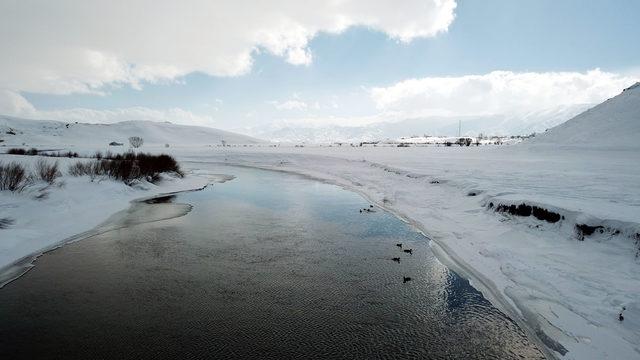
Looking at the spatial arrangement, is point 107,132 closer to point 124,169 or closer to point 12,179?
point 124,169

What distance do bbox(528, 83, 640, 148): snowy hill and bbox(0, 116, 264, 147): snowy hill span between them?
106 meters

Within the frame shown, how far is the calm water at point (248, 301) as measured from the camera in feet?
22.7

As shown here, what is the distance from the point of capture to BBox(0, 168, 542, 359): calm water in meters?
6.91

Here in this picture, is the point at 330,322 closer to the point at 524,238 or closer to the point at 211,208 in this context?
the point at 524,238

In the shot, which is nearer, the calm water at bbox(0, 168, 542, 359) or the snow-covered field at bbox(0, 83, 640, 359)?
the calm water at bbox(0, 168, 542, 359)

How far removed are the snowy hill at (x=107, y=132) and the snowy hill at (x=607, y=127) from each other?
106456 millimetres

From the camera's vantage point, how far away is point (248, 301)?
8.77 metres

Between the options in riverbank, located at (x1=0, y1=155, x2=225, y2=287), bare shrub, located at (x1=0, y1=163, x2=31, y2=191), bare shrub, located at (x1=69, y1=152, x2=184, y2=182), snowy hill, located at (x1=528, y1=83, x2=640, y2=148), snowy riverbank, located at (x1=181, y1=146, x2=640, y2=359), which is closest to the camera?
snowy riverbank, located at (x1=181, y1=146, x2=640, y2=359)

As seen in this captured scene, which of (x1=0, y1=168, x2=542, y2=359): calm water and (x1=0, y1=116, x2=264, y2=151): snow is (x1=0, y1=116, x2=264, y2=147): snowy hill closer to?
(x1=0, y1=116, x2=264, y2=151): snow

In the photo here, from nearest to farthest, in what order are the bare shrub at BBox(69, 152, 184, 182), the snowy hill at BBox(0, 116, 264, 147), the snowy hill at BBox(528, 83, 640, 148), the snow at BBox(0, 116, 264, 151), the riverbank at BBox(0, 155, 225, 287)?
the riverbank at BBox(0, 155, 225, 287) → the bare shrub at BBox(69, 152, 184, 182) → the snowy hill at BBox(528, 83, 640, 148) → the snowy hill at BBox(0, 116, 264, 147) → the snow at BBox(0, 116, 264, 151)

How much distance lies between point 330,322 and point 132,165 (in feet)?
76.9

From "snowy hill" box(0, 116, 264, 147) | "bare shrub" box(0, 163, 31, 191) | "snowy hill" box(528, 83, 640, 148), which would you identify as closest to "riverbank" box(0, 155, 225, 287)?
"bare shrub" box(0, 163, 31, 191)

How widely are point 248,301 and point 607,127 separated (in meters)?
56.6

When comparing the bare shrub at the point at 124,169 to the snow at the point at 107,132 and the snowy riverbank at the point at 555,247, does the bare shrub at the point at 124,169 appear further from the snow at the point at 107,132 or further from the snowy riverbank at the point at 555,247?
the snow at the point at 107,132
